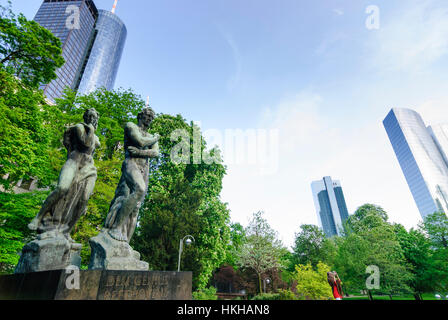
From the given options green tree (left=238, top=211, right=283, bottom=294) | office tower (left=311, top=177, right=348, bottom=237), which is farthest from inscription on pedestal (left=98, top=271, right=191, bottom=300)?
office tower (left=311, top=177, right=348, bottom=237)

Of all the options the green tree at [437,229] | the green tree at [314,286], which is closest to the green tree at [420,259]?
the green tree at [437,229]

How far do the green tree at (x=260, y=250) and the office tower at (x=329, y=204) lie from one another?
547ft

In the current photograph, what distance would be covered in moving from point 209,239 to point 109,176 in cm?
877

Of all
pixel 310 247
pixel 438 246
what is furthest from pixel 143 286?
pixel 310 247

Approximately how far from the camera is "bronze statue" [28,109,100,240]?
3.92 metres

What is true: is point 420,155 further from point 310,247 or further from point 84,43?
point 84,43

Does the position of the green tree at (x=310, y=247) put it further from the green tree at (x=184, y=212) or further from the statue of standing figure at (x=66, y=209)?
the statue of standing figure at (x=66, y=209)

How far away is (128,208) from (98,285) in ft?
5.13

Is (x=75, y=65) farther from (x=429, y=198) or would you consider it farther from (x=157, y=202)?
(x=429, y=198)

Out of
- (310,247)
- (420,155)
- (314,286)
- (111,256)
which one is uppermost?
(420,155)

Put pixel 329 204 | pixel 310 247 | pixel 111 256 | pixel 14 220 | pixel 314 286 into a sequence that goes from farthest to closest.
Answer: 1. pixel 329 204
2. pixel 310 247
3. pixel 314 286
4. pixel 14 220
5. pixel 111 256

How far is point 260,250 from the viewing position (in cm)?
2378

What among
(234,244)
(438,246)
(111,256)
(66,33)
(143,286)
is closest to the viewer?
(143,286)
